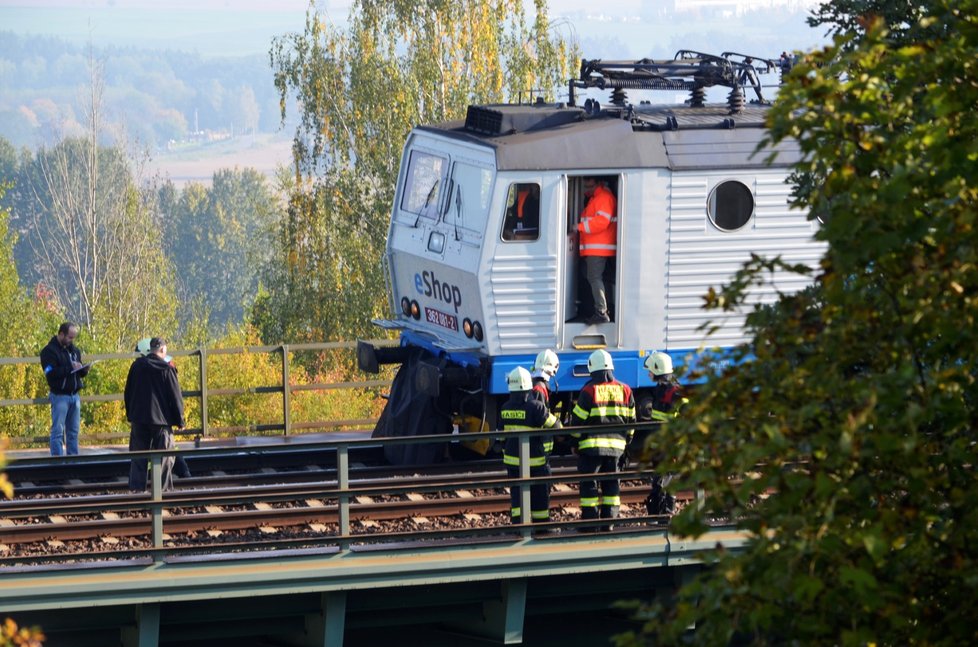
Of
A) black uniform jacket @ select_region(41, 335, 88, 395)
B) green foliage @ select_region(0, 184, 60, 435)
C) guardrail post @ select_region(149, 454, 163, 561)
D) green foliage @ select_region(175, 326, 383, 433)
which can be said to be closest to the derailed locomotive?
Result: black uniform jacket @ select_region(41, 335, 88, 395)

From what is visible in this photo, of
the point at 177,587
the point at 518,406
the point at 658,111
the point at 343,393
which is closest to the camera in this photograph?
the point at 177,587

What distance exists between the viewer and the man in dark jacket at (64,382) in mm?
15852

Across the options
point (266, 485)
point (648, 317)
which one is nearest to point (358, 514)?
point (266, 485)

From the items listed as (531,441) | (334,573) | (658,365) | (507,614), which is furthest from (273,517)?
(658,365)

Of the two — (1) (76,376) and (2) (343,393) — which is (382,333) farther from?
(1) (76,376)

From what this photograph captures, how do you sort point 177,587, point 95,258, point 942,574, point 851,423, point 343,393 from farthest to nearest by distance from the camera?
point 95,258, point 343,393, point 177,587, point 942,574, point 851,423

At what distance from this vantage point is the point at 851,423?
224 inches

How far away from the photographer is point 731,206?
48.9 ft

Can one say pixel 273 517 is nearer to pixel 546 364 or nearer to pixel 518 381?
pixel 518 381

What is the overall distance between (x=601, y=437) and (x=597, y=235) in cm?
304

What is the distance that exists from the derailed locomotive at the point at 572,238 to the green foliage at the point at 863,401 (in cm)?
787

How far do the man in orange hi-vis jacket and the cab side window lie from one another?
45cm

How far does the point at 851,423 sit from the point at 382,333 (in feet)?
108

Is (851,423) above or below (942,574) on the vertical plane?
above
